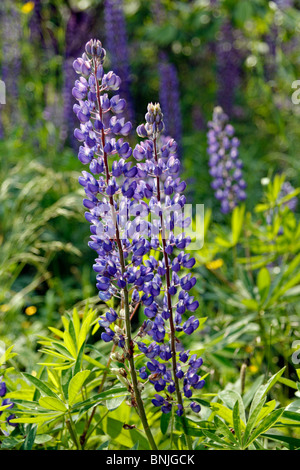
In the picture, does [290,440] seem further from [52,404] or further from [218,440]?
[52,404]

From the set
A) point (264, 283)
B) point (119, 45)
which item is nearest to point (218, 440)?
point (264, 283)

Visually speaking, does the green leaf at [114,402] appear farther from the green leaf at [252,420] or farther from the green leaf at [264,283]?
the green leaf at [264,283]

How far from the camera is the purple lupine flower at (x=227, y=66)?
4.62 m

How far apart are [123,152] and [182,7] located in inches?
137

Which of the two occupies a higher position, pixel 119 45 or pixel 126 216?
pixel 119 45

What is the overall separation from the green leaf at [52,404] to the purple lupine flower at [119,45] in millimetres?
2973

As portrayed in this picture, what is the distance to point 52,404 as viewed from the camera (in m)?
1.15

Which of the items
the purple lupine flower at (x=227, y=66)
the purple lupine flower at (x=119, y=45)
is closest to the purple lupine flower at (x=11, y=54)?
the purple lupine flower at (x=119, y=45)

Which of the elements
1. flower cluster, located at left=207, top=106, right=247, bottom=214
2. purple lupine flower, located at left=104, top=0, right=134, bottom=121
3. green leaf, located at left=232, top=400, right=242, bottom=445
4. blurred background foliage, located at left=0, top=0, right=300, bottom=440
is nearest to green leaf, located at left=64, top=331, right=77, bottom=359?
green leaf, located at left=232, top=400, right=242, bottom=445

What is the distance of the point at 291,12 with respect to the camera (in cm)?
380

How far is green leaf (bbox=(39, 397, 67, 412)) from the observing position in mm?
1137

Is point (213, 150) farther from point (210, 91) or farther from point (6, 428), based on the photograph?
point (210, 91)

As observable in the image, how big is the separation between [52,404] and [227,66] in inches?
161

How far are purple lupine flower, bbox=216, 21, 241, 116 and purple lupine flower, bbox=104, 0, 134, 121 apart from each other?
3.28 ft
